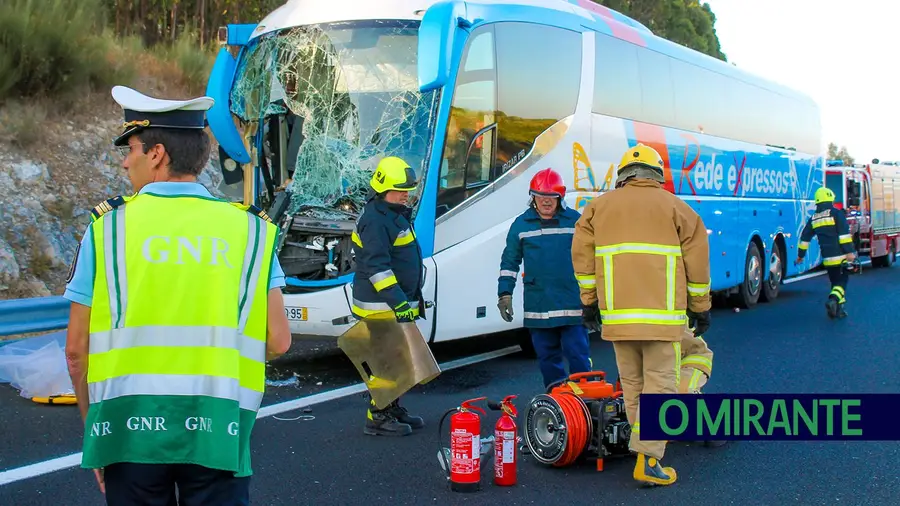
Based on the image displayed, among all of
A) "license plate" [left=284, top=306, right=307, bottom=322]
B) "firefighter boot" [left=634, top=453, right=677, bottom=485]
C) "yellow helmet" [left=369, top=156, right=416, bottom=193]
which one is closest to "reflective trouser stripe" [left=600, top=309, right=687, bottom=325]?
"firefighter boot" [left=634, top=453, right=677, bottom=485]

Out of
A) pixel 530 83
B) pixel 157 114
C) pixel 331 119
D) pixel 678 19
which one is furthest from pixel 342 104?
pixel 678 19

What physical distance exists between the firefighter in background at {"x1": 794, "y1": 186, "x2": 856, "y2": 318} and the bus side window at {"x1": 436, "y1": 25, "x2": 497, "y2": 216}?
5.98 metres

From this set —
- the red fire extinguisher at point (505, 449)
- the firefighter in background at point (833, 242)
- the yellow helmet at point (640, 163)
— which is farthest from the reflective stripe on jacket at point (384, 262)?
the firefighter in background at point (833, 242)

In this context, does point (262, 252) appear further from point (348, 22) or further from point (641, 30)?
point (641, 30)

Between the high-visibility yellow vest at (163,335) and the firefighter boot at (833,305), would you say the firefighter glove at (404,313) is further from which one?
the firefighter boot at (833,305)

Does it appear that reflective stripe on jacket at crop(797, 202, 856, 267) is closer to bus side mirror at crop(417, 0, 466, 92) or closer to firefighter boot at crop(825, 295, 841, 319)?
firefighter boot at crop(825, 295, 841, 319)

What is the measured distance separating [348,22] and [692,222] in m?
4.78

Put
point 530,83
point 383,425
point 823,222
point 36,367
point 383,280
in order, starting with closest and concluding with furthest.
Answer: point 383,280 < point 383,425 < point 36,367 < point 530,83 < point 823,222

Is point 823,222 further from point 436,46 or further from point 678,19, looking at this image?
point 678,19

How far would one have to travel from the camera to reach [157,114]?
2.61m

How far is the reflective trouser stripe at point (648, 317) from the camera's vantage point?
17.4 feet

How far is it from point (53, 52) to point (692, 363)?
12.2 metres

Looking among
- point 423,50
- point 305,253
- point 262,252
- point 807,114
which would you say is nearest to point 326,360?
point 305,253

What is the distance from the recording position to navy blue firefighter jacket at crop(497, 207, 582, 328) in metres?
6.78
